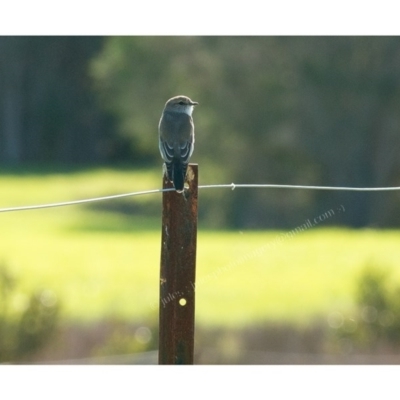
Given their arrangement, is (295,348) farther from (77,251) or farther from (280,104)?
(77,251)

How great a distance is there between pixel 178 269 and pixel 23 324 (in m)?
6.52

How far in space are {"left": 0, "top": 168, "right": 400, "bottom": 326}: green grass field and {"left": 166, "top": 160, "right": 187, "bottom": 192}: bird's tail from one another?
585cm

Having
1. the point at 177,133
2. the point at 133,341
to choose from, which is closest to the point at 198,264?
the point at 133,341

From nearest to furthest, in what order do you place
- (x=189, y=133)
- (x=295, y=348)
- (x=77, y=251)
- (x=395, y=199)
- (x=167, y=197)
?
(x=167, y=197)
(x=189, y=133)
(x=295, y=348)
(x=395, y=199)
(x=77, y=251)

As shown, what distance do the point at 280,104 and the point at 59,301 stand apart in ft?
42.5

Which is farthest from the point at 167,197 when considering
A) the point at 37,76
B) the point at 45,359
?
the point at 37,76

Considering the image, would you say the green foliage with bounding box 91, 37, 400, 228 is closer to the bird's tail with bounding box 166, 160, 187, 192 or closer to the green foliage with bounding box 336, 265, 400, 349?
the green foliage with bounding box 336, 265, 400, 349

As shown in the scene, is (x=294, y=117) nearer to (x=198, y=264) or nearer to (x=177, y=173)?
(x=198, y=264)

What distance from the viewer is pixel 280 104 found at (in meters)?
23.0

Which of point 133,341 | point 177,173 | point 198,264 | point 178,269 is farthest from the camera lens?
point 198,264

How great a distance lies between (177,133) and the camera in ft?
20.9

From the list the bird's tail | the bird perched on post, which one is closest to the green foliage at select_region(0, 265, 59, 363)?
the bird perched on post

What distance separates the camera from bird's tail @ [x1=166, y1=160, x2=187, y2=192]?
14.6 ft

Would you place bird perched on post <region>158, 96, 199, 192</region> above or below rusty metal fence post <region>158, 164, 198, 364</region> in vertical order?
above
